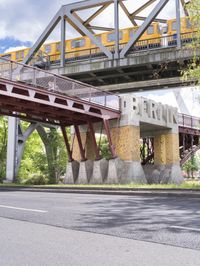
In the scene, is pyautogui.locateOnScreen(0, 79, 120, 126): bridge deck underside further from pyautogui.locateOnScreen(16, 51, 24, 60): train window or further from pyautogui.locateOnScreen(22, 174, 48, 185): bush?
pyautogui.locateOnScreen(16, 51, 24, 60): train window

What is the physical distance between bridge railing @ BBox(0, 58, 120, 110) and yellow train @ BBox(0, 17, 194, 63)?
807 centimetres

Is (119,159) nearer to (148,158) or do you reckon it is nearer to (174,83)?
(174,83)

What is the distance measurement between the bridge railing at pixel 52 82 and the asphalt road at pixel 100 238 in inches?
491

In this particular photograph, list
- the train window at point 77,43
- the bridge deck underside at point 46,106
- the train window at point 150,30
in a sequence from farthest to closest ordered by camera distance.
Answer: the train window at point 77,43
the train window at point 150,30
the bridge deck underside at point 46,106

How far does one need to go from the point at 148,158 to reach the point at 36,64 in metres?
14.7

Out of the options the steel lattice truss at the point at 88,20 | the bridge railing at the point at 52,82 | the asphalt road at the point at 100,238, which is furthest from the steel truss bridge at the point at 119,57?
the asphalt road at the point at 100,238

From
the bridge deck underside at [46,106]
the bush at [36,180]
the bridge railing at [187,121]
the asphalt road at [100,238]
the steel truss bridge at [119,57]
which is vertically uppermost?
the steel truss bridge at [119,57]

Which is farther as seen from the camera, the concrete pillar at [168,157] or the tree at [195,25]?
the concrete pillar at [168,157]

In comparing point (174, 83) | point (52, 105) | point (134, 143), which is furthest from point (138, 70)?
point (52, 105)

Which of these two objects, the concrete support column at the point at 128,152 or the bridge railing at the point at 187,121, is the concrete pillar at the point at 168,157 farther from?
the concrete support column at the point at 128,152

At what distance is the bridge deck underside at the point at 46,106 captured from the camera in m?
20.3

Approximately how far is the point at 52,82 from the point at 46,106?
5.41 feet

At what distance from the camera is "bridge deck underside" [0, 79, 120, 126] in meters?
20.3

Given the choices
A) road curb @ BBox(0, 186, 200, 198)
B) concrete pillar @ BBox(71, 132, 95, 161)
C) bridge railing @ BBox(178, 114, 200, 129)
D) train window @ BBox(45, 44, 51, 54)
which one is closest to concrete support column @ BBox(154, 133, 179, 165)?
bridge railing @ BBox(178, 114, 200, 129)
